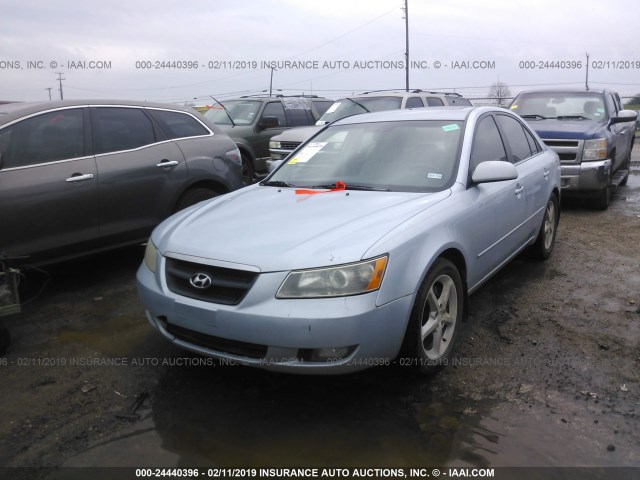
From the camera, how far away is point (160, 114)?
5590mm

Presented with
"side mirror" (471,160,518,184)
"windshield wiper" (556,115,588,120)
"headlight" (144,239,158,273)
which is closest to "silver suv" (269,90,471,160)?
"windshield wiper" (556,115,588,120)

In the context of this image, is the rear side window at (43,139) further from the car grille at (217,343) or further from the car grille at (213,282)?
the car grille at (217,343)

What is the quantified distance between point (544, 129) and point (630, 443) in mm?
6395

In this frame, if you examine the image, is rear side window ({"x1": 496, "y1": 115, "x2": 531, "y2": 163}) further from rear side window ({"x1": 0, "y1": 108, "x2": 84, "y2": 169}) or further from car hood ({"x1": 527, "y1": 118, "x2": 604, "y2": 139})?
rear side window ({"x1": 0, "y1": 108, "x2": 84, "y2": 169})

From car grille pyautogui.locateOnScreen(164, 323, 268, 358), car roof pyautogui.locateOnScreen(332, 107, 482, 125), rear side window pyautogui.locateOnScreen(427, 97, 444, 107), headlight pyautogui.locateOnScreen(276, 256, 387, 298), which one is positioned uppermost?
car roof pyautogui.locateOnScreen(332, 107, 482, 125)

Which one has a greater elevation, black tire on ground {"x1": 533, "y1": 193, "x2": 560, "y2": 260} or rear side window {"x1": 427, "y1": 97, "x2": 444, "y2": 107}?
rear side window {"x1": 427, "y1": 97, "x2": 444, "y2": 107}

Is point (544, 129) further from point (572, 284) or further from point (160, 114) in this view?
point (160, 114)

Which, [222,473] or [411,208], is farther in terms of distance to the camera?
[411,208]

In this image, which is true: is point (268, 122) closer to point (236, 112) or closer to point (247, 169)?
point (236, 112)

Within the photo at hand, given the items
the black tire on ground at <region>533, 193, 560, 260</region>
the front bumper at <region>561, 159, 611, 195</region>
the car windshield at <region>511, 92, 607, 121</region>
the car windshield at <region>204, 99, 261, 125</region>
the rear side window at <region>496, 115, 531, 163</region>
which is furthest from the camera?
the car windshield at <region>204, 99, 261, 125</region>

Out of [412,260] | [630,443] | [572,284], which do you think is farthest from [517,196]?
[630,443]

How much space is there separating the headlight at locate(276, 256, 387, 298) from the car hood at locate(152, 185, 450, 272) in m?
0.04

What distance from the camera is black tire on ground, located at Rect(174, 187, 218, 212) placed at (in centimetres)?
555

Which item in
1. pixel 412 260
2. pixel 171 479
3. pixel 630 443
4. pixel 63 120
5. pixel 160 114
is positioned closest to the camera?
pixel 171 479
